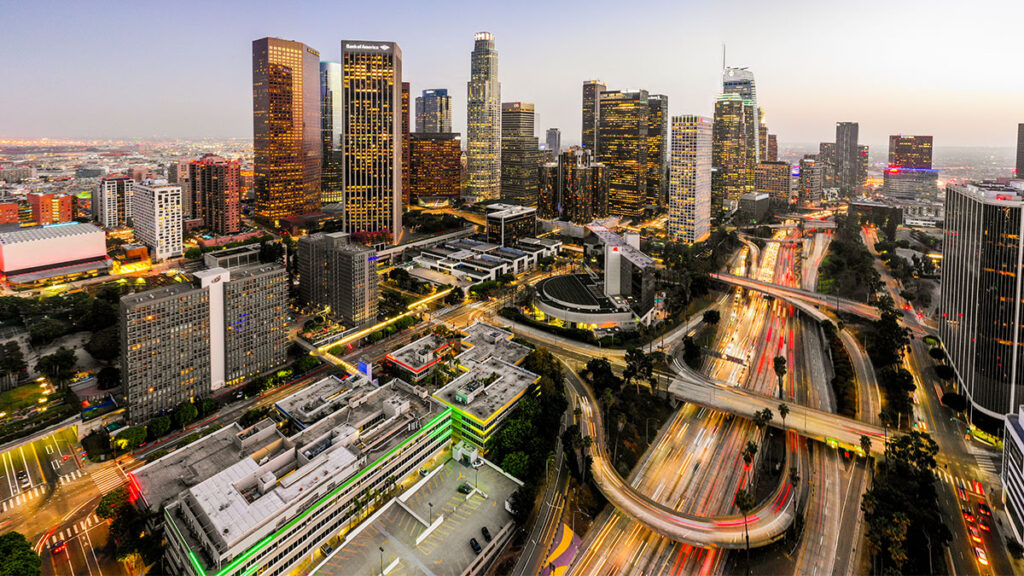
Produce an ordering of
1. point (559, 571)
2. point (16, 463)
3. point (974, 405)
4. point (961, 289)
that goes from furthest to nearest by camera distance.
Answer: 1. point (961, 289)
2. point (974, 405)
3. point (16, 463)
4. point (559, 571)

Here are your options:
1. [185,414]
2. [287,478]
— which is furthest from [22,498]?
[287,478]

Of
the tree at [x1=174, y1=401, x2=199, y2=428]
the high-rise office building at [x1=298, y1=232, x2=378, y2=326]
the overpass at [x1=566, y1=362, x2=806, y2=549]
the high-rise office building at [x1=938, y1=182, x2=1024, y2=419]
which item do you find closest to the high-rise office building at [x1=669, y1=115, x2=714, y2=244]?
the high-rise office building at [x1=938, y1=182, x2=1024, y2=419]

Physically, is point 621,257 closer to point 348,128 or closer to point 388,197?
point 388,197

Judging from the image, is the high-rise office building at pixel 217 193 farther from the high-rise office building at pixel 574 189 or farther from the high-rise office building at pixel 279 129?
the high-rise office building at pixel 574 189

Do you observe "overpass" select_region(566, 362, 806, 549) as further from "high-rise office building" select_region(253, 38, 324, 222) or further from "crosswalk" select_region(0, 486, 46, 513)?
"high-rise office building" select_region(253, 38, 324, 222)

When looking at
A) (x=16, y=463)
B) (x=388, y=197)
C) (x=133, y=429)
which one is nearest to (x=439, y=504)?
(x=133, y=429)

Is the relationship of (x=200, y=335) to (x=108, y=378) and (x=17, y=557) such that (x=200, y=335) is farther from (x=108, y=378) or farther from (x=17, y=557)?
(x=17, y=557)
